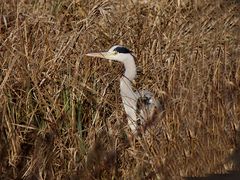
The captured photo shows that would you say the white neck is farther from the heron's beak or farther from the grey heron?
the heron's beak

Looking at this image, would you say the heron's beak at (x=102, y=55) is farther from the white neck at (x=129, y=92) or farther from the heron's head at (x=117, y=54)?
the white neck at (x=129, y=92)

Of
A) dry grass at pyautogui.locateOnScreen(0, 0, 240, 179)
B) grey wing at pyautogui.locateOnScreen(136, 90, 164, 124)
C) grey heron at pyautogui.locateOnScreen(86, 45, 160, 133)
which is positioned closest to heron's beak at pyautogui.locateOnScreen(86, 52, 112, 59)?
grey heron at pyautogui.locateOnScreen(86, 45, 160, 133)

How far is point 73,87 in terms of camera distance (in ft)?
16.2

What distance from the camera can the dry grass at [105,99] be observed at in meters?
4.52

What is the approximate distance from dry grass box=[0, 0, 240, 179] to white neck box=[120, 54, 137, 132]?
0.22ft

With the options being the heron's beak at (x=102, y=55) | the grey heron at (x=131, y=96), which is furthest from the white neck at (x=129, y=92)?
the heron's beak at (x=102, y=55)

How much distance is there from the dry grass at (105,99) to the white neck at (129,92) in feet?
0.22

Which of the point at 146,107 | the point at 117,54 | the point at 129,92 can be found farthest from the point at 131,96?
the point at 117,54

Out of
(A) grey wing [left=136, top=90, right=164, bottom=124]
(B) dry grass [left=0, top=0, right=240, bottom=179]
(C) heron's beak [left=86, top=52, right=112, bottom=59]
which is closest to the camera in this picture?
(B) dry grass [left=0, top=0, right=240, bottom=179]

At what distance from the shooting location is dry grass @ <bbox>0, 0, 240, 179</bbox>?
4.52 metres

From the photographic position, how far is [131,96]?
16.8ft

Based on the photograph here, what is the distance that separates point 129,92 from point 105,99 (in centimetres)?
23

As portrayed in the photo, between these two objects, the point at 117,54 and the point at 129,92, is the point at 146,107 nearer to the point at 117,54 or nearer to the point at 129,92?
the point at 129,92

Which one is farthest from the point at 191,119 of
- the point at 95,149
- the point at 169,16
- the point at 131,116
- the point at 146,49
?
the point at 169,16
